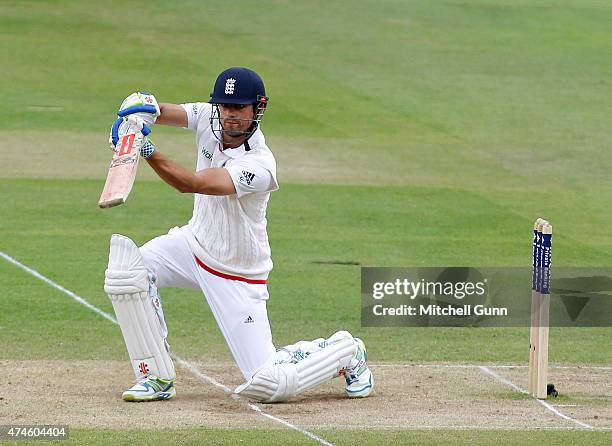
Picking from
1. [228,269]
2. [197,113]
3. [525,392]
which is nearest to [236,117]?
[197,113]

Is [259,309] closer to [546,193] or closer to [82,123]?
[546,193]

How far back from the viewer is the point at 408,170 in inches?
706

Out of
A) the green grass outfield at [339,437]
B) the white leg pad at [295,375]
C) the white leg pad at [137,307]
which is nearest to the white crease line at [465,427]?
the green grass outfield at [339,437]

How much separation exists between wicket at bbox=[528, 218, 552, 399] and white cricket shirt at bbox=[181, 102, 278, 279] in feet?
5.71

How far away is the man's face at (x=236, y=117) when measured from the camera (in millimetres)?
8117

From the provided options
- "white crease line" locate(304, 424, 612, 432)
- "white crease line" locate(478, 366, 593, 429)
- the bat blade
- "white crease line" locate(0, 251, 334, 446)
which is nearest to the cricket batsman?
"white crease line" locate(0, 251, 334, 446)

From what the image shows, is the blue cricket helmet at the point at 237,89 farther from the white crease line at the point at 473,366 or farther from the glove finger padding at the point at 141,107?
the white crease line at the point at 473,366

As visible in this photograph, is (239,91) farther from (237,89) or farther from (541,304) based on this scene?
(541,304)

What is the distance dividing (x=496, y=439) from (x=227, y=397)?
6.40 ft

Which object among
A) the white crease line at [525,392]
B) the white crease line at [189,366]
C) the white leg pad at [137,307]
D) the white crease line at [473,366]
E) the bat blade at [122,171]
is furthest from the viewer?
the white crease line at [473,366]

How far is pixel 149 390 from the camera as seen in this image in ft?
26.5

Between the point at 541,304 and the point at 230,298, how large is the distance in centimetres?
201

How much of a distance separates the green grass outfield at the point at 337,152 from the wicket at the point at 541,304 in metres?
0.97

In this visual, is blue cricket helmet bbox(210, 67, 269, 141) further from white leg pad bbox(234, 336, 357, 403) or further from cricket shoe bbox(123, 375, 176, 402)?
cricket shoe bbox(123, 375, 176, 402)
